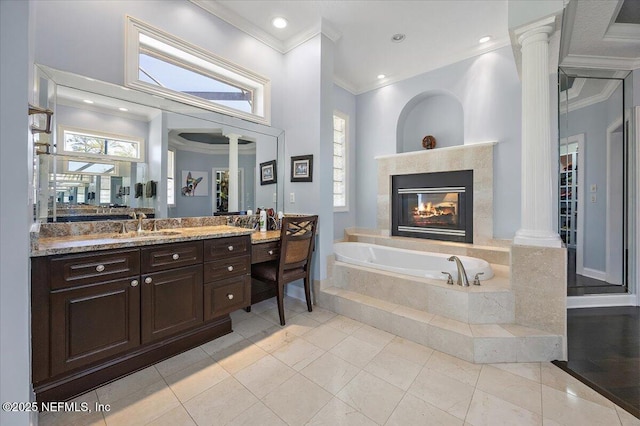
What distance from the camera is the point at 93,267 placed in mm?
1487

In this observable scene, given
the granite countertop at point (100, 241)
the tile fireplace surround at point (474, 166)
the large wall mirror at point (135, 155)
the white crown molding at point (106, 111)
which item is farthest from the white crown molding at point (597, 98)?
the white crown molding at point (106, 111)

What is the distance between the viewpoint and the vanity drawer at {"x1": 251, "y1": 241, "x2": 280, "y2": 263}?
2375mm

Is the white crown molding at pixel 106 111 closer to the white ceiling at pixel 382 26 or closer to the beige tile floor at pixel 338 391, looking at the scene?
the white ceiling at pixel 382 26

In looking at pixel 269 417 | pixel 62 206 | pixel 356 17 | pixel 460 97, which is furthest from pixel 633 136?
pixel 62 206

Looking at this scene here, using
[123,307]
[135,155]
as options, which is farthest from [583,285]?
[135,155]

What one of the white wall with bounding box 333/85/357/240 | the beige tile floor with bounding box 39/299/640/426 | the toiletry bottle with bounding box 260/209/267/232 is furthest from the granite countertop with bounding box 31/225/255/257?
the white wall with bounding box 333/85/357/240

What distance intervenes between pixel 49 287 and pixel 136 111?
150 centimetres

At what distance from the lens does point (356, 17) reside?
2.72 m

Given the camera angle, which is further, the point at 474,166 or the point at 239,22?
the point at 474,166

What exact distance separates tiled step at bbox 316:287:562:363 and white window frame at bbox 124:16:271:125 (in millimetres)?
2554

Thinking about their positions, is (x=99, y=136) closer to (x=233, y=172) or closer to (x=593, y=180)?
(x=233, y=172)

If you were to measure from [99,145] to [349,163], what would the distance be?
3.26 m

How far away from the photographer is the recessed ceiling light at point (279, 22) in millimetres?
2740

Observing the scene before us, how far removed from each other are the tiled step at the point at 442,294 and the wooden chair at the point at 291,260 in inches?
20.4
